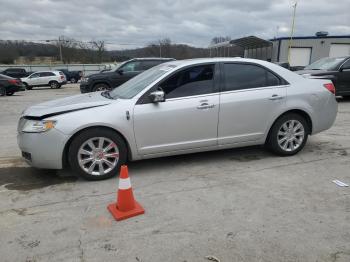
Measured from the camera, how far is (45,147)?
4.36 meters

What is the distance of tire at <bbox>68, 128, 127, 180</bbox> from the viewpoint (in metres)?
4.42

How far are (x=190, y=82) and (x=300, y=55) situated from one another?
102 ft

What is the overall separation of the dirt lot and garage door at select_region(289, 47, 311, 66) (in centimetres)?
2988

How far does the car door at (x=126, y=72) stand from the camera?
1480cm

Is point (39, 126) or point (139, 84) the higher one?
point (139, 84)

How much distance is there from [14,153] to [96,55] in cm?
6750

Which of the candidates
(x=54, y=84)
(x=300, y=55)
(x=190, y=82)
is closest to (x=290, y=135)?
(x=190, y=82)

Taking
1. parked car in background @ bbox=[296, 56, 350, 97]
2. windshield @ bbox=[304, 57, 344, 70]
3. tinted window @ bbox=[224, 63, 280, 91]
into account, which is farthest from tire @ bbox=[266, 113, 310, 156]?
windshield @ bbox=[304, 57, 344, 70]

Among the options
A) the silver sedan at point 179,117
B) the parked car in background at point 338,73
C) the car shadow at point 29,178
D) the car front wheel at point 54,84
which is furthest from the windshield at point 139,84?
the car front wheel at point 54,84

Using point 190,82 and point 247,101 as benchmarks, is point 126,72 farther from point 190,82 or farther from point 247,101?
point 247,101

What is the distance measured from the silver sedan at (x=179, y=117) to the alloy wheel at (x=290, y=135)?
0.6 inches

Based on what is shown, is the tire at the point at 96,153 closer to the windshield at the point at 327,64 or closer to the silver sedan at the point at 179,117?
the silver sedan at the point at 179,117

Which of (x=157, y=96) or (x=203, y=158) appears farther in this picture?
(x=203, y=158)

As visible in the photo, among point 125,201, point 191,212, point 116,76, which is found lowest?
point 191,212
